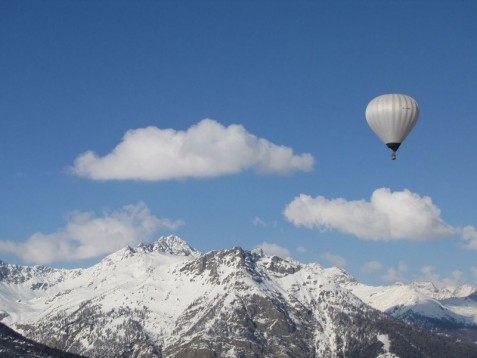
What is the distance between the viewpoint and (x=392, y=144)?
19625cm

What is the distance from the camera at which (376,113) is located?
199250mm

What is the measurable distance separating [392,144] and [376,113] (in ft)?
30.9

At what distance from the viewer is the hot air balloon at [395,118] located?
196250mm

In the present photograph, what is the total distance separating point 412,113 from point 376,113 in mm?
9158

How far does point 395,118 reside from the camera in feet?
645

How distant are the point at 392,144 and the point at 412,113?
32.5ft

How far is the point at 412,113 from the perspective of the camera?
7790 inches

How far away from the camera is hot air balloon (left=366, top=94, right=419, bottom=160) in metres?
196
